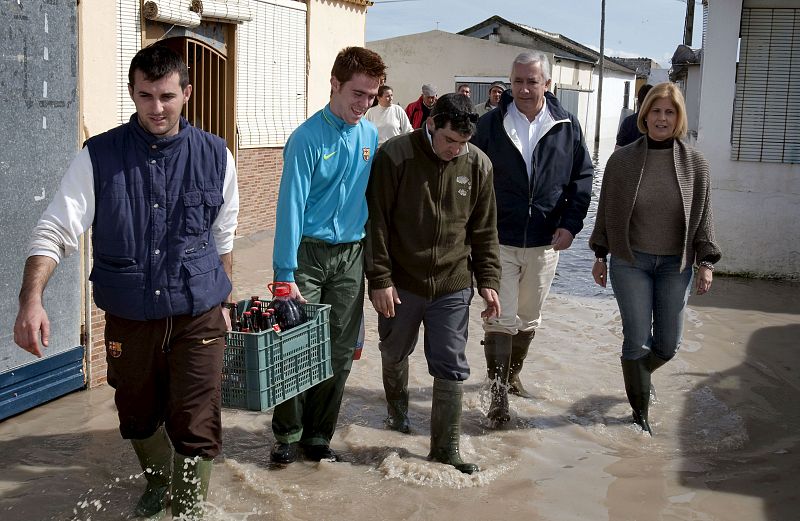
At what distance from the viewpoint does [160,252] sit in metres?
3.78

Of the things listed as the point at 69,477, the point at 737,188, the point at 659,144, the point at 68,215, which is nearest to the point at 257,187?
the point at 737,188

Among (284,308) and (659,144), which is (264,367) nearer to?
(284,308)

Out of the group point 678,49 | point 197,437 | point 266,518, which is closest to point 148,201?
point 197,437

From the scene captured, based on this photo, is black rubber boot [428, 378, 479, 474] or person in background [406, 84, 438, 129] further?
person in background [406, 84, 438, 129]

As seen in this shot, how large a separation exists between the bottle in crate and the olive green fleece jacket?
52 cm

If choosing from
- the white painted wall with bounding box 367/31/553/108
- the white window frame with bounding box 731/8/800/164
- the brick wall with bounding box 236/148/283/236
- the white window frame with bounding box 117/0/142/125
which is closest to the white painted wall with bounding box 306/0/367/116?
the brick wall with bounding box 236/148/283/236

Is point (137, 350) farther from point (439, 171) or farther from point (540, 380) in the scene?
point (540, 380)

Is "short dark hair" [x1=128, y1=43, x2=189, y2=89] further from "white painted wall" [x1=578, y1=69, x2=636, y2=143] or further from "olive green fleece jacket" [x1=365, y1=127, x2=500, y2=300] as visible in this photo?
"white painted wall" [x1=578, y1=69, x2=636, y2=143]

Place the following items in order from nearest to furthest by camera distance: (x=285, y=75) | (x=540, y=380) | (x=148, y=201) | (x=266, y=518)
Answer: (x=148, y=201)
(x=266, y=518)
(x=540, y=380)
(x=285, y=75)

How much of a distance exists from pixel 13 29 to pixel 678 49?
24.0 meters

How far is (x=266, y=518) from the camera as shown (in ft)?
14.1

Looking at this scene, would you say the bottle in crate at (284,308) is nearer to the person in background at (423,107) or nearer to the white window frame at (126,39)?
the white window frame at (126,39)

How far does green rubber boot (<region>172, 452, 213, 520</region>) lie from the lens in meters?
4.04

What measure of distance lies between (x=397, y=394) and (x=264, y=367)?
1540mm
